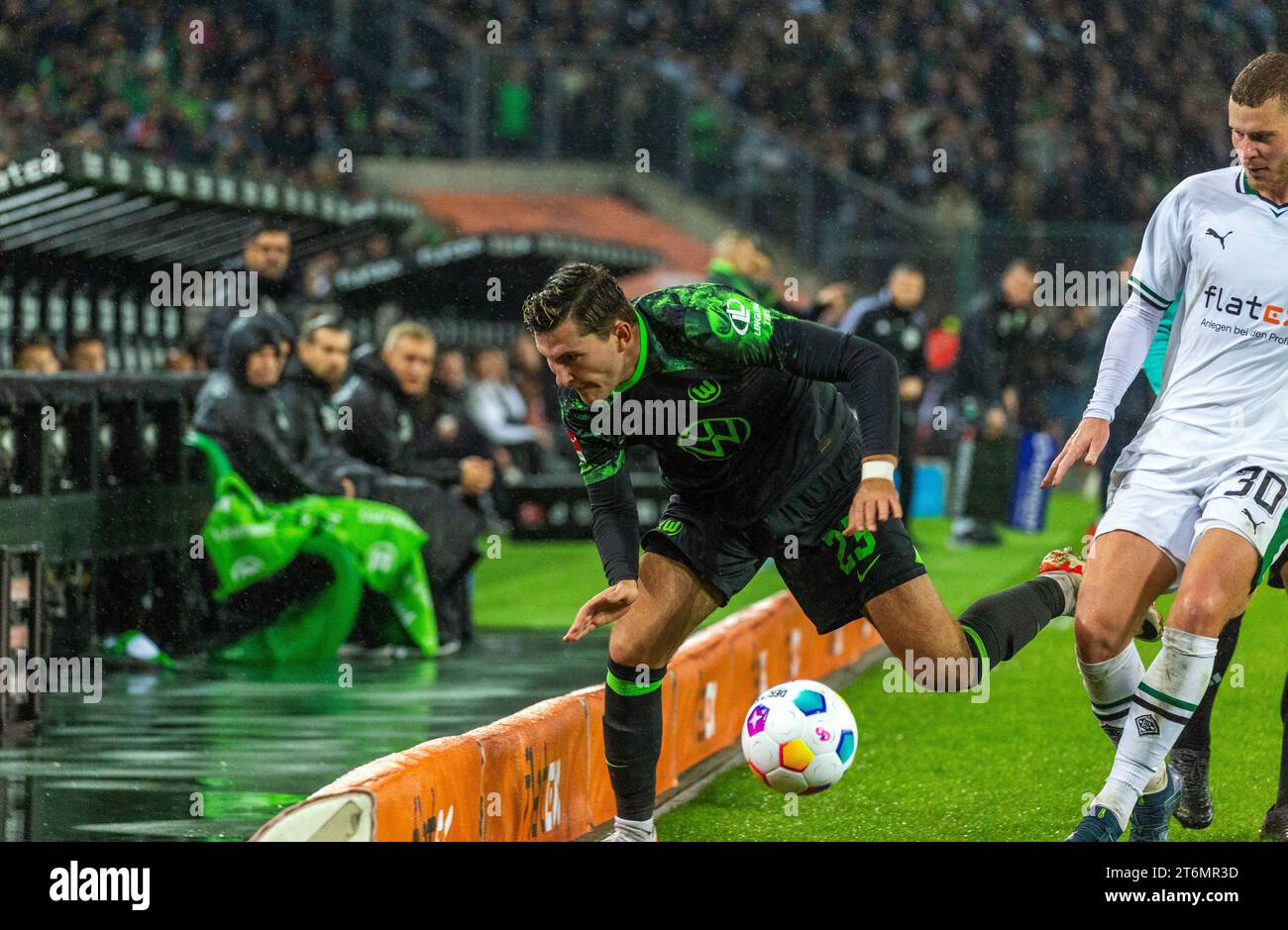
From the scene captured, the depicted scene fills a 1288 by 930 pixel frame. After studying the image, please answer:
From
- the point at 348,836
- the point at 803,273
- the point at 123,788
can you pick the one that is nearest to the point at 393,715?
the point at 123,788

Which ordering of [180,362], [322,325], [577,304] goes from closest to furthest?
1. [577,304]
2. [322,325]
3. [180,362]

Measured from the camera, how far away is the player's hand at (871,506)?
4820 millimetres

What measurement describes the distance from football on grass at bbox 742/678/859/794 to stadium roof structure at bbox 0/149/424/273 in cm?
598

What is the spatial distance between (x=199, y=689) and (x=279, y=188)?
5.02 meters

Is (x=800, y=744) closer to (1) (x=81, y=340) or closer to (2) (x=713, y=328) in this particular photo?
(2) (x=713, y=328)

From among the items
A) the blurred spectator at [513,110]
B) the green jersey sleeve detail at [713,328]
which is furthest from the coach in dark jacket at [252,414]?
the blurred spectator at [513,110]

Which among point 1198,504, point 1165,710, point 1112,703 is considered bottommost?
point 1112,703

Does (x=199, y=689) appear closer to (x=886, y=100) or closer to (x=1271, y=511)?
(x=1271, y=511)

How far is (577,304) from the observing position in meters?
4.88

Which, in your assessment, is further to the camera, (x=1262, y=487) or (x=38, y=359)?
(x=38, y=359)

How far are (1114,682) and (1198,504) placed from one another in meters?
0.57

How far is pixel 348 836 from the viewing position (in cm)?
422

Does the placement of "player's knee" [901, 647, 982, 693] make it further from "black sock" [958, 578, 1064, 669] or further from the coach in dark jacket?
the coach in dark jacket

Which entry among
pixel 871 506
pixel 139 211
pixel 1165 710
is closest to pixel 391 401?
pixel 139 211
